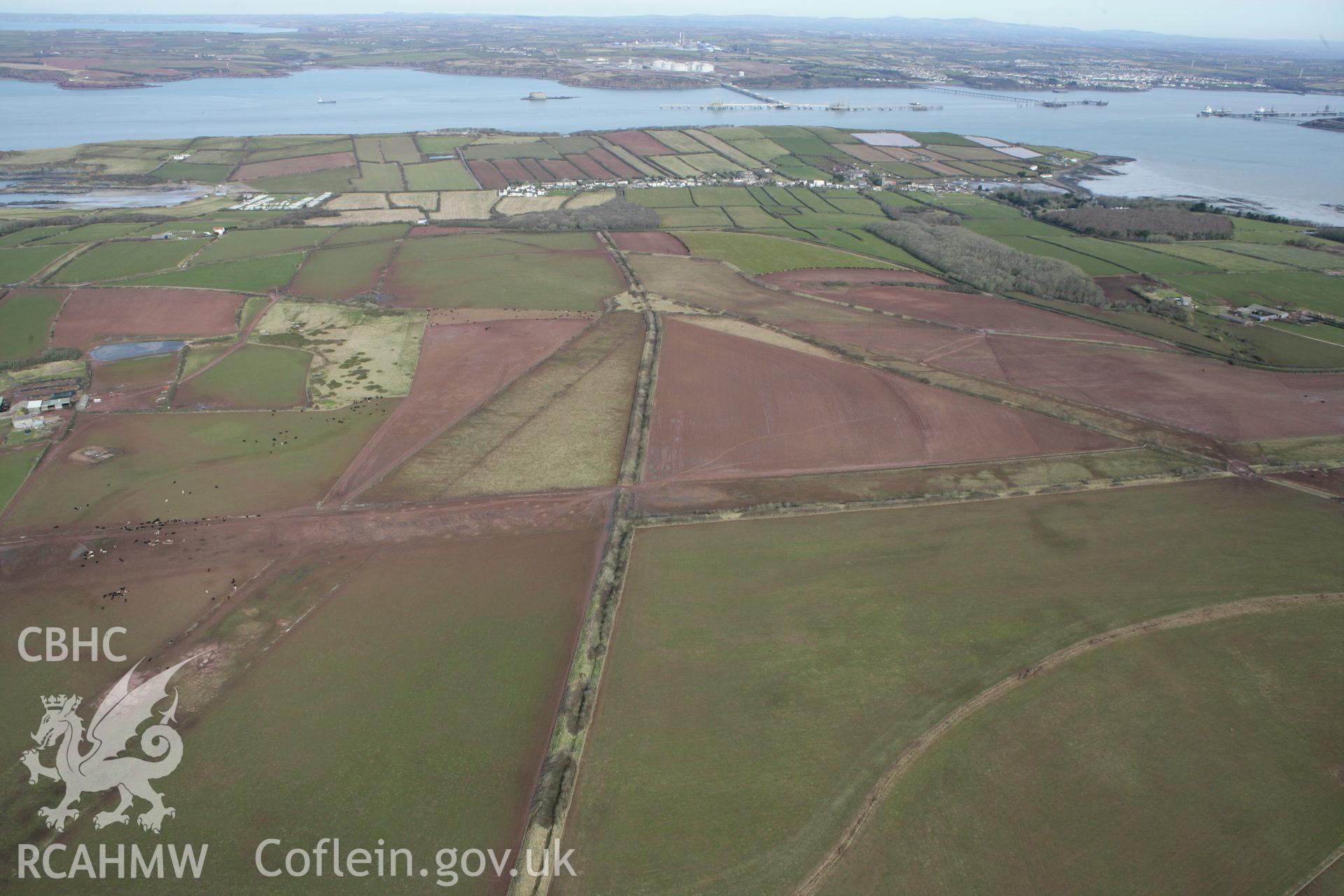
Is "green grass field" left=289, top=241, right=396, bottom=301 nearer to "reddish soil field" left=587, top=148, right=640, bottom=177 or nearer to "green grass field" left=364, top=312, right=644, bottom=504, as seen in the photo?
"green grass field" left=364, top=312, right=644, bottom=504

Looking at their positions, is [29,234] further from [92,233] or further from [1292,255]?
[1292,255]

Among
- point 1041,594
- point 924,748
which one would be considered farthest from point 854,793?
point 1041,594

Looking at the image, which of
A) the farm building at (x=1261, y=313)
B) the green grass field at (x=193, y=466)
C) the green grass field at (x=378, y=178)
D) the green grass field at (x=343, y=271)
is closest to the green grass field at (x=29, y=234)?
the green grass field at (x=343, y=271)

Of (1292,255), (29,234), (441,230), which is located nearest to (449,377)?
(441,230)

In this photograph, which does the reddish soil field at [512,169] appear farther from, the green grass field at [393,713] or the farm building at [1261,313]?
the green grass field at [393,713]

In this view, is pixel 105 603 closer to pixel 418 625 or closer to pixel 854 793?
pixel 418 625
